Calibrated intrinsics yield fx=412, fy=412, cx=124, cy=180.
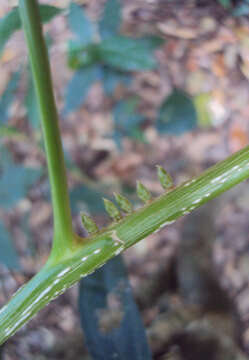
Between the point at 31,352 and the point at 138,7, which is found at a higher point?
the point at 138,7

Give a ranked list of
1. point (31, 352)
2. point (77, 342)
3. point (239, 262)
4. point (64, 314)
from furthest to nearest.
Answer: point (239, 262)
point (64, 314)
point (77, 342)
point (31, 352)

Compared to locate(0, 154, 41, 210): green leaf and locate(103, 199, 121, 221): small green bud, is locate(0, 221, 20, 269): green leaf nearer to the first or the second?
locate(0, 154, 41, 210): green leaf

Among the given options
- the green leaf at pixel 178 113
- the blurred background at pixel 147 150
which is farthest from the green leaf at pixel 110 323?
the green leaf at pixel 178 113

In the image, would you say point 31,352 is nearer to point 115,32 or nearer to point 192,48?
point 115,32

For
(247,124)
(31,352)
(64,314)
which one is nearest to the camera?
(31,352)

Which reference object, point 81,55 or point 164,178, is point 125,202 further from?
point 81,55

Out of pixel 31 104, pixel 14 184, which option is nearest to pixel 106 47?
pixel 31 104

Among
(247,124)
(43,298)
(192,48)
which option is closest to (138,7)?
(192,48)
